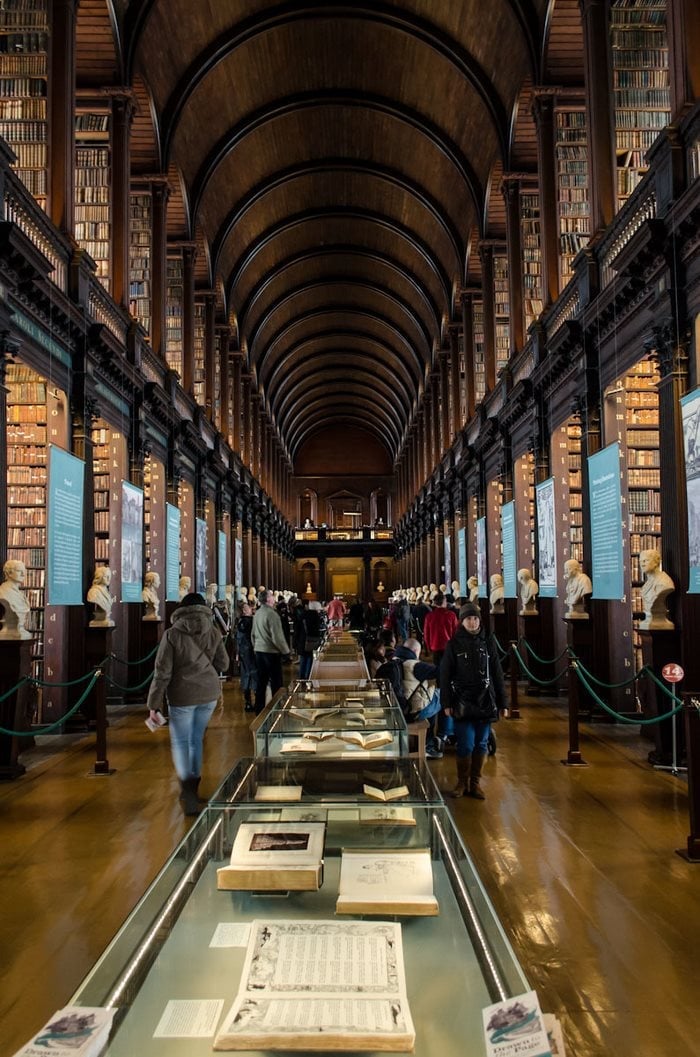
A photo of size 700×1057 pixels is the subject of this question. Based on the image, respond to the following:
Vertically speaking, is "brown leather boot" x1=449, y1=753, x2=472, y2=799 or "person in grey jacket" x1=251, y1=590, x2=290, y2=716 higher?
"person in grey jacket" x1=251, y1=590, x2=290, y2=716

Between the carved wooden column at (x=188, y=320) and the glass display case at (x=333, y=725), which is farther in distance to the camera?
the carved wooden column at (x=188, y=320)

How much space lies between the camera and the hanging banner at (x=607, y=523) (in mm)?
7605

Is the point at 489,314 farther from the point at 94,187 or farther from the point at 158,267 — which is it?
the point at 94,187

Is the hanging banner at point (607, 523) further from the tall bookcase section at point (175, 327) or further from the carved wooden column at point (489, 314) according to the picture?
the tall bookcase section at point (175, 327)

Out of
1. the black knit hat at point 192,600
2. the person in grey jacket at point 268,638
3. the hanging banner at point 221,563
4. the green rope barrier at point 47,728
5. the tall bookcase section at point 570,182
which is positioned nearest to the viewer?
the black knit hat at point 192,600

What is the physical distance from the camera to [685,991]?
2.69 meters

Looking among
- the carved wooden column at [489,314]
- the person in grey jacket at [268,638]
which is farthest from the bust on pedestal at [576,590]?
the carved wooden column at [489,314]

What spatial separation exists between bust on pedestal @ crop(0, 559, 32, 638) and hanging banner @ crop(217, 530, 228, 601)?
1012 centimetres

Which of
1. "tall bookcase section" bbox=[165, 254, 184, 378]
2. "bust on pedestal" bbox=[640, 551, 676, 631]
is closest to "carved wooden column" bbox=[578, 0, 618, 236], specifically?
"bust on pedestal" bbox=[640, 551, 676, 631]

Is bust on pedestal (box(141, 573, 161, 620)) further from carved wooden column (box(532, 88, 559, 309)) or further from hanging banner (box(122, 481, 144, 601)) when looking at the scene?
carved wooden column (box(532, 88, 559, 309))

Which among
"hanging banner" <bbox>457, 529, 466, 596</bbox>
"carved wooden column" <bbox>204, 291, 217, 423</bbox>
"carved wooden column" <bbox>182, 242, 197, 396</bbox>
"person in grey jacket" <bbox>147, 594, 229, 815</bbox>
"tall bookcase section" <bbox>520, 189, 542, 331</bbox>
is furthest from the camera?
"carved wooden column" <bbox>204, 291, 217, 423</bbox>

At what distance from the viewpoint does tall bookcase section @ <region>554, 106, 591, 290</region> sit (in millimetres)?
10867

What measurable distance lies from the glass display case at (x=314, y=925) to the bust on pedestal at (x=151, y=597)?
805 cm

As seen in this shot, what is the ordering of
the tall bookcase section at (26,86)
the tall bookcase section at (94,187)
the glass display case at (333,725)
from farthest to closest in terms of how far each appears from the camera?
the tall bookcase section at (94,187) → the tall bookcase section at (26,86) → the glass display case at (333,725)
